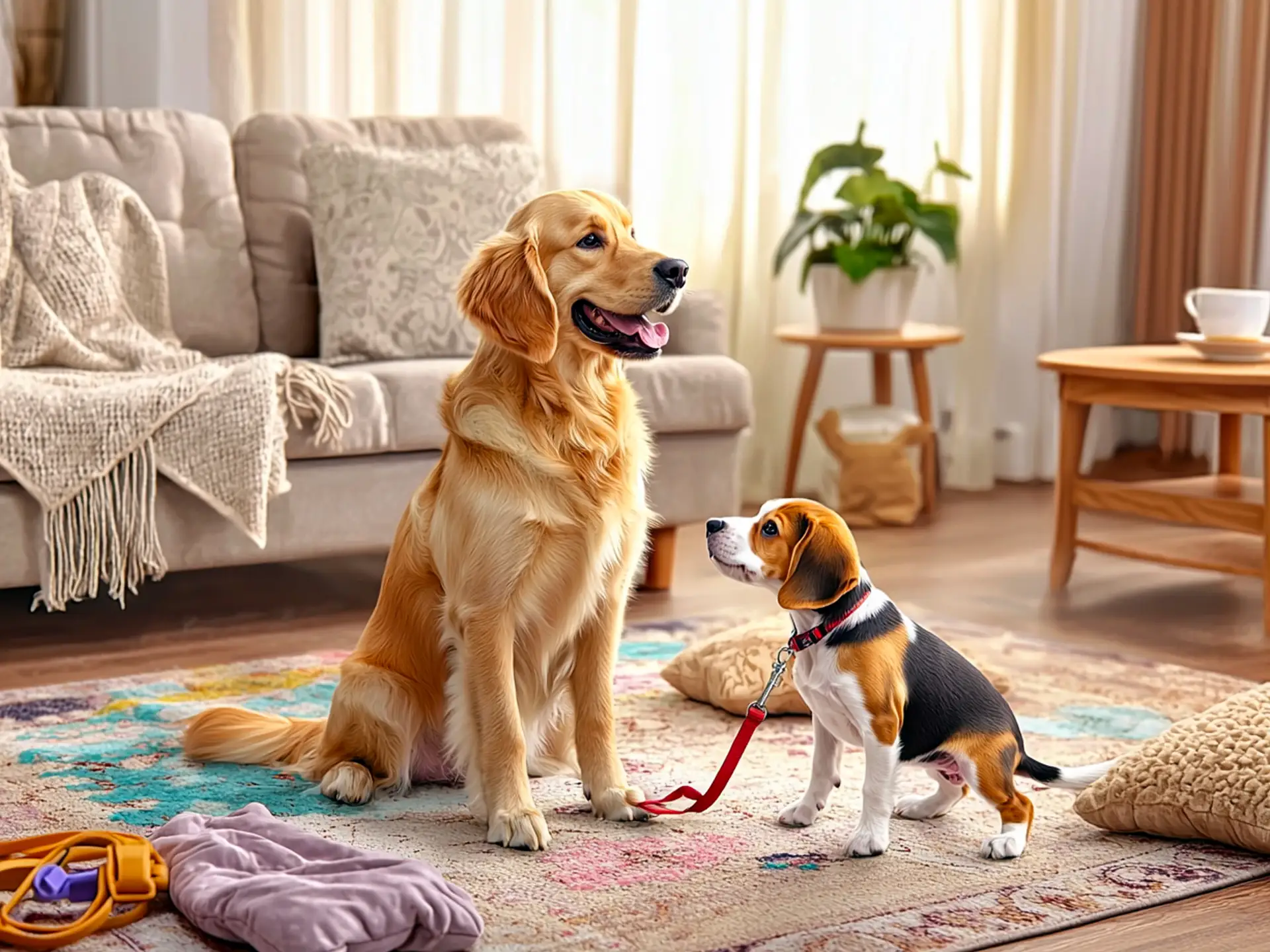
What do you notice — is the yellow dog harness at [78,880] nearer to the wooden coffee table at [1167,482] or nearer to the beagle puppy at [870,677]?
the beagle puppy at [870,677]

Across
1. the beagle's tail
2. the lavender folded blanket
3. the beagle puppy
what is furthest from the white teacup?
the lavender folded blanket

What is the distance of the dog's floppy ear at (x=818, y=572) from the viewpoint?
1846mm

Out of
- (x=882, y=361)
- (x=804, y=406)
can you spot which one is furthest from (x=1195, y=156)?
(x=804, y=406)

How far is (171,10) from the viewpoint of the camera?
4074mm

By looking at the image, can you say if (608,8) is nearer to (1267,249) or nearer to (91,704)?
(1267,249)

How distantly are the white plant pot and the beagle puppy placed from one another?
8.58ft

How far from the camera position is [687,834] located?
2006mm

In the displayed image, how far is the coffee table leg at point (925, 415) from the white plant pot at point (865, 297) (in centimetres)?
15

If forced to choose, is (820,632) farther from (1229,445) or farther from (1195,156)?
(1195,156)

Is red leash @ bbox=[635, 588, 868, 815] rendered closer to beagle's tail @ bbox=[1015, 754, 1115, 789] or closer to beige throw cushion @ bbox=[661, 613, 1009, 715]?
beagle's tail @ bbox=[1015, 754, 1115, 789]

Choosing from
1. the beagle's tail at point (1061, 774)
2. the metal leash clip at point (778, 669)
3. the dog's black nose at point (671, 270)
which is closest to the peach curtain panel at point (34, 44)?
the dog's black nose at point (671, 270)

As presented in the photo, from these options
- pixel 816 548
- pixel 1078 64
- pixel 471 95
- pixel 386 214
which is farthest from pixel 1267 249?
pixel 816 548

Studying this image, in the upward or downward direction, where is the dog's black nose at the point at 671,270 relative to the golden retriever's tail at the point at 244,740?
upward

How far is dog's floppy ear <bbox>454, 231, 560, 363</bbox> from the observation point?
1.97 m
